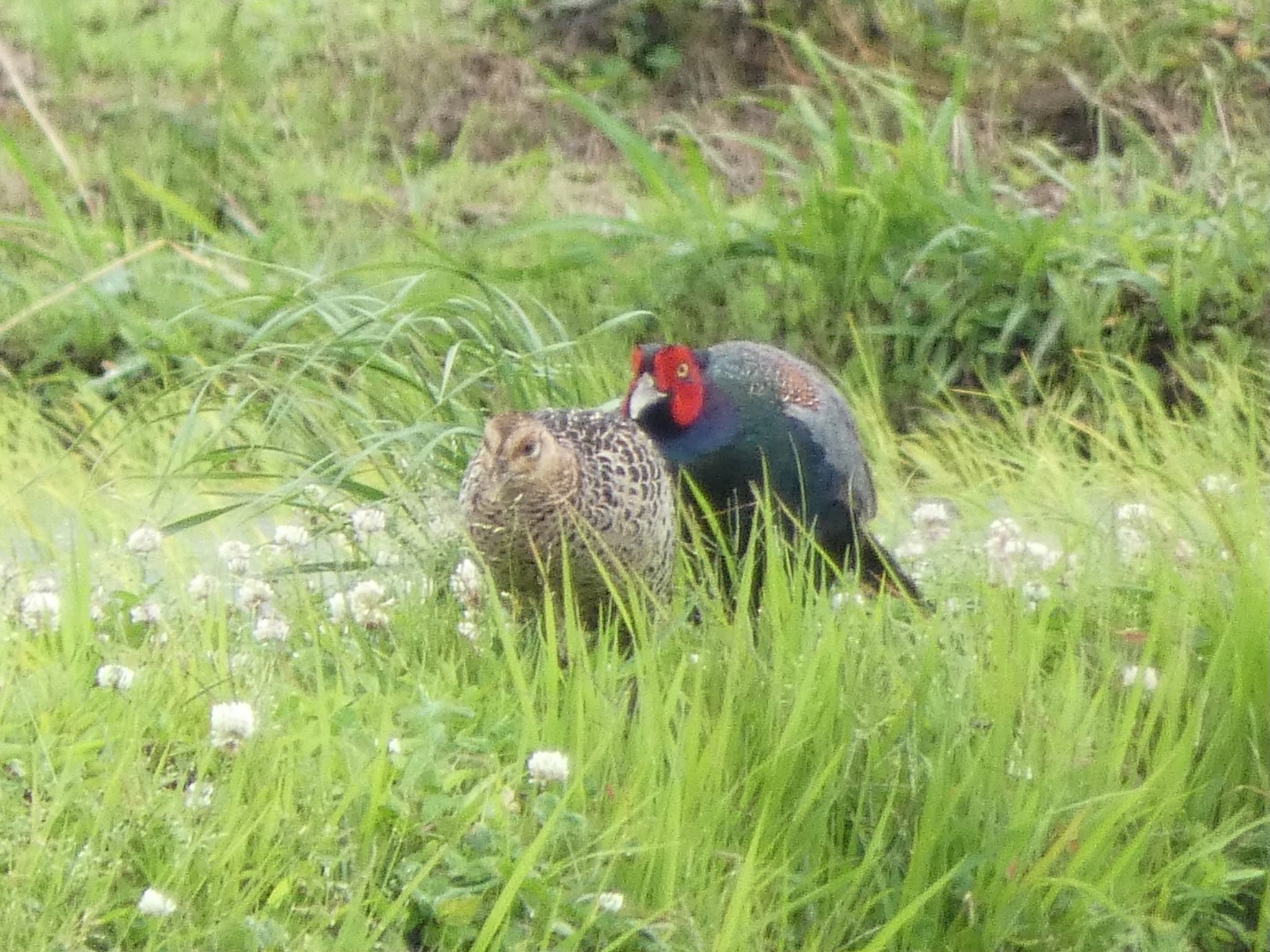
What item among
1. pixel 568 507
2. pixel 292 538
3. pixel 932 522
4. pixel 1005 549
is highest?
pixel 568 507

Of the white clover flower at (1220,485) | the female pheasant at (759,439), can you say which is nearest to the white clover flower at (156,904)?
the female pheasant at (759,439)

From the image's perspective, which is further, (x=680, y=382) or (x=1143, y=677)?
(x=680, y=382)

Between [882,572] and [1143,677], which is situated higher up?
[1143,677]

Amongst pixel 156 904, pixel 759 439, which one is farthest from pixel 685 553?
pixel 156 904

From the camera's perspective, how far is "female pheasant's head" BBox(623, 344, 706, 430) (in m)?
3.44

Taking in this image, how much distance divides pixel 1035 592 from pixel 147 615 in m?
1.45

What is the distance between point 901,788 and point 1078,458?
6.79 ft

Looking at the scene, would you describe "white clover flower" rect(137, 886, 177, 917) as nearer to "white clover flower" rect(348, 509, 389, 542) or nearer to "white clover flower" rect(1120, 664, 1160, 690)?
"white clover flower" rect(348, 509, 389, 542)

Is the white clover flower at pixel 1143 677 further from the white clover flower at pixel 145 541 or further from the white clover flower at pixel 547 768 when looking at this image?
the white clover flower at pixel 145 541

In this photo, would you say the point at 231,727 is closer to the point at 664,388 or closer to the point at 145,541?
the point at 145,541

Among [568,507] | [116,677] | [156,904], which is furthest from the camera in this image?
[568,507]

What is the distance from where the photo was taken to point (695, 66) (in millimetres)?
7324

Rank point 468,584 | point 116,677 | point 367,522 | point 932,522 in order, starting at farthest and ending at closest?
point 932,522
point 367,522
point 468,584
point 116,677

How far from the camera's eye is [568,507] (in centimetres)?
286
